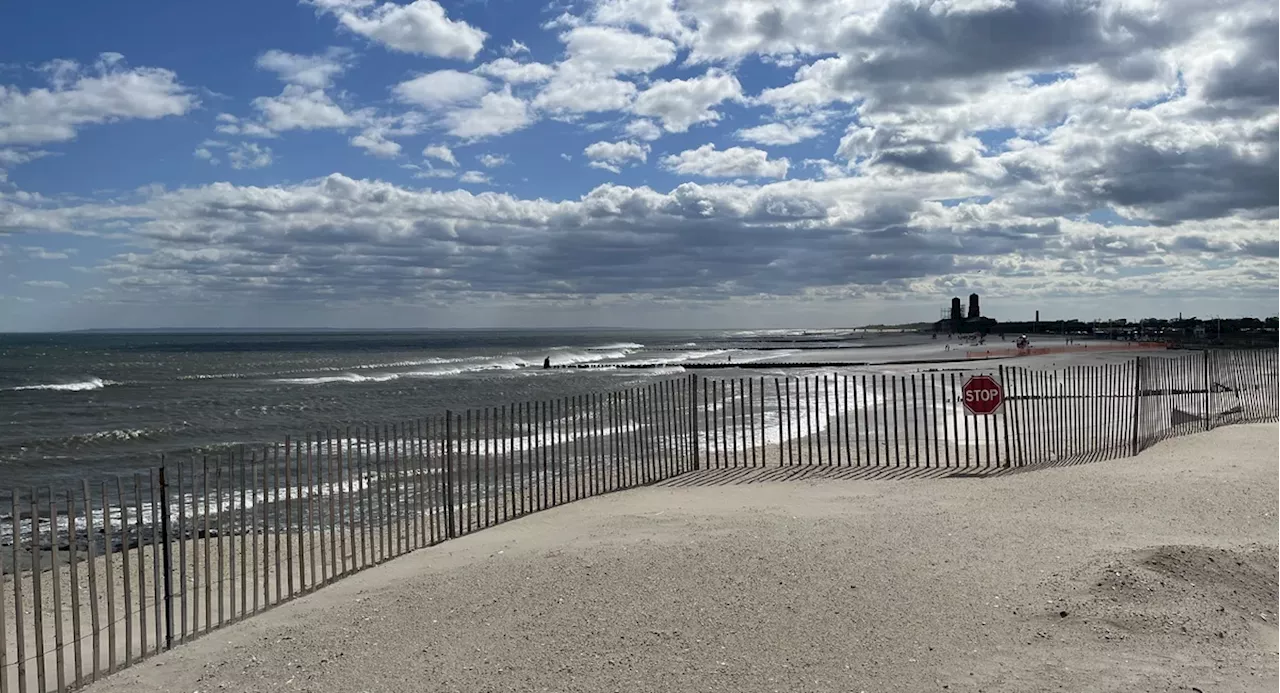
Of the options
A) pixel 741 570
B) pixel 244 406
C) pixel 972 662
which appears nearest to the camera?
pixel 972 662

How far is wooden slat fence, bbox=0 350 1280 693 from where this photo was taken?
732 cm

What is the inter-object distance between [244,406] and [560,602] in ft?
119

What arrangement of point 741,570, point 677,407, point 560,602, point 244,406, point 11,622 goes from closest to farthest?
point 560,602 < point 741,570 < point 11,622 < point 677,407 < point 244,406

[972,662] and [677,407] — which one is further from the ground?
[677,407]

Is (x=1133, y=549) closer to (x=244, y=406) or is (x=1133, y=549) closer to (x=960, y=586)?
(x=960, y=586)

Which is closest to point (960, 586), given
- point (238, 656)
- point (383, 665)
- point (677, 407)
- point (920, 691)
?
point (920, 691)

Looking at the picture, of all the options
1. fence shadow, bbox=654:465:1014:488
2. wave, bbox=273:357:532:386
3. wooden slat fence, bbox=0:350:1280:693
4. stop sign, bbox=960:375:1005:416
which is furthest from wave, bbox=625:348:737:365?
fence shadow, bbox=654:465:1014:488

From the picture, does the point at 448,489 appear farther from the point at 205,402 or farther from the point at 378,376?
the point at 378,376

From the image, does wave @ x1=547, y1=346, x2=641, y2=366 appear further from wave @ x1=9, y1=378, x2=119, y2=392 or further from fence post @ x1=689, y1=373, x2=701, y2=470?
fence post @ x1=689, y1=373, x2=701, y2=470

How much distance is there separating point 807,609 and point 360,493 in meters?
5.14

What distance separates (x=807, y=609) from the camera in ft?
23.9

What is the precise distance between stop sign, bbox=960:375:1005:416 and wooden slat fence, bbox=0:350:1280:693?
0.26 meters

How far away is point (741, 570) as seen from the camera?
8312 mm

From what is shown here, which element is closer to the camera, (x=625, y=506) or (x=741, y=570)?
(x=741, y=570)
